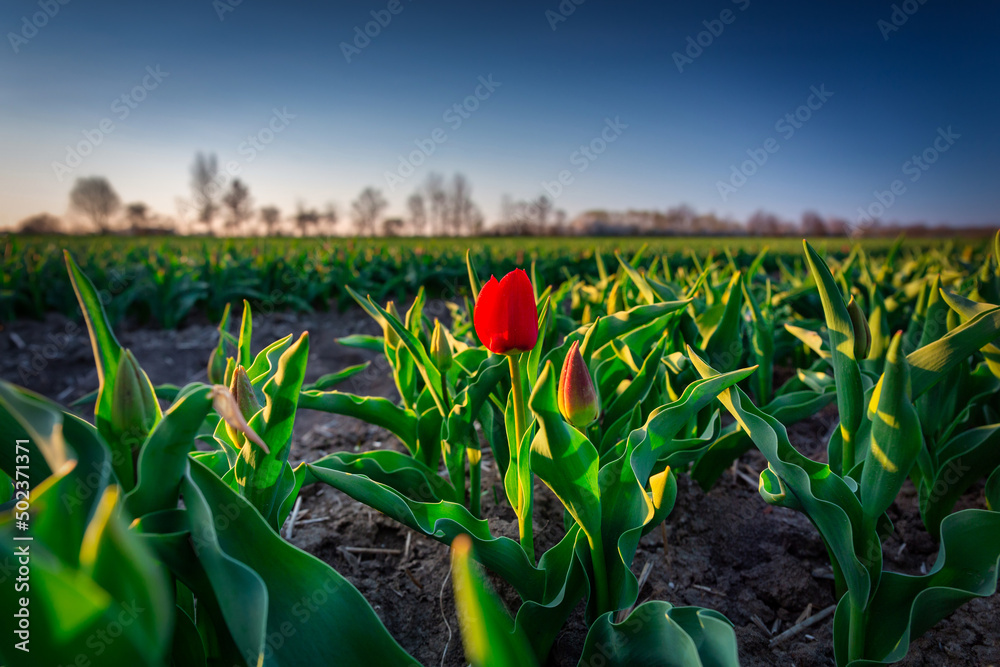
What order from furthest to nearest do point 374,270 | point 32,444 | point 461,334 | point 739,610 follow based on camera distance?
point 374,270 → point 461,334 → point 739,610 → point 32,444

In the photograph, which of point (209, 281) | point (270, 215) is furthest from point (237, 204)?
point (209, 281)

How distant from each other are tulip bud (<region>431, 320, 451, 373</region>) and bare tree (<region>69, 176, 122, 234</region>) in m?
46.1

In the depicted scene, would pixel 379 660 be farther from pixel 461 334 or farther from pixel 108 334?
pixel 461 334

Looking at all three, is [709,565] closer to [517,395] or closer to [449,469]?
[449,469]

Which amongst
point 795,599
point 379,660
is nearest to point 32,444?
A: point 379,660

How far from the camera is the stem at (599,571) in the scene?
43.4 inches

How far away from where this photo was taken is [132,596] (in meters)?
0.61

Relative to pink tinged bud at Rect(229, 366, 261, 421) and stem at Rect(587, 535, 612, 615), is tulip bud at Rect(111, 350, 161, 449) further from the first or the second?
stem at Rect(587, 535, 612, 615)

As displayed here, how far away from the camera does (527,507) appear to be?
1227 mm

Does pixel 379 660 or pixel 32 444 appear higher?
pixel 32 444

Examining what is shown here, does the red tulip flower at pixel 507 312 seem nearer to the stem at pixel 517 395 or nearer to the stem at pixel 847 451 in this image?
the stem at pixel 517 395

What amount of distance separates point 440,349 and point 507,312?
56 centimetres

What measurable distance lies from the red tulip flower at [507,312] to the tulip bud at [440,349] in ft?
1.65

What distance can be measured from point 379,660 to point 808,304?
3916mm
